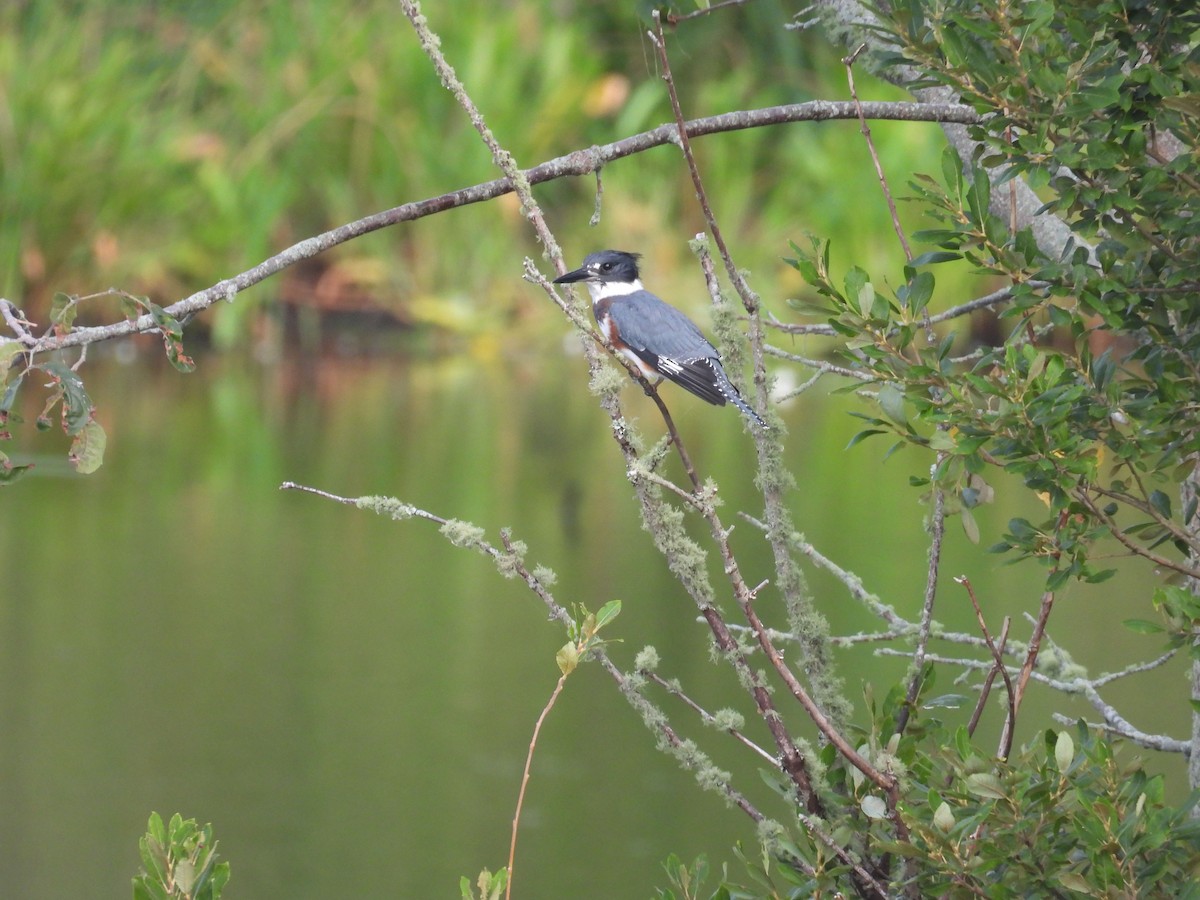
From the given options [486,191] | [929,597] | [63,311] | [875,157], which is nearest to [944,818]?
[929,597]

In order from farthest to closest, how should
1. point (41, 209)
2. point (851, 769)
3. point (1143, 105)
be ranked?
1. point (41, 209)
2. point (851, 769)
3. point (1143, 105)

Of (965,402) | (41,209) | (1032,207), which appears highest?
(41,209)

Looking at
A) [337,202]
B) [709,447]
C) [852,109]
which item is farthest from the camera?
[337,202]

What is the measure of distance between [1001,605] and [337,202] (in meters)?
7.30

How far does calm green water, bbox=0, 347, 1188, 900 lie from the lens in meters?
4.70

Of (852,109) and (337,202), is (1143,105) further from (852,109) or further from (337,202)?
(337,202)

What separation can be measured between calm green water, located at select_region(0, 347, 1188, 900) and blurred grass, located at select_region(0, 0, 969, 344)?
2337mm

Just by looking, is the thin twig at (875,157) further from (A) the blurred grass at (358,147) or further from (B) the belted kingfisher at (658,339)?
(A) the blurred grass at (358,147)

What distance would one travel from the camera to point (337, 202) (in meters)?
12.2

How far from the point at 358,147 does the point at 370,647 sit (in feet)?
23.5

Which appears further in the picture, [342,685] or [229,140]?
[229,140]

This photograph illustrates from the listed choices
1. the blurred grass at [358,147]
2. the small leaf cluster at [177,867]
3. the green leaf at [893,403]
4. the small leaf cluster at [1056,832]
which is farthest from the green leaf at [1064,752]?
the blurred grass at [358,147]

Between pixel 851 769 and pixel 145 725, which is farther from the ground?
pixel 145 725

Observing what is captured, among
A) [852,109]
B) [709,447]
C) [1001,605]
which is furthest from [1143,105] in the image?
[709,447]
